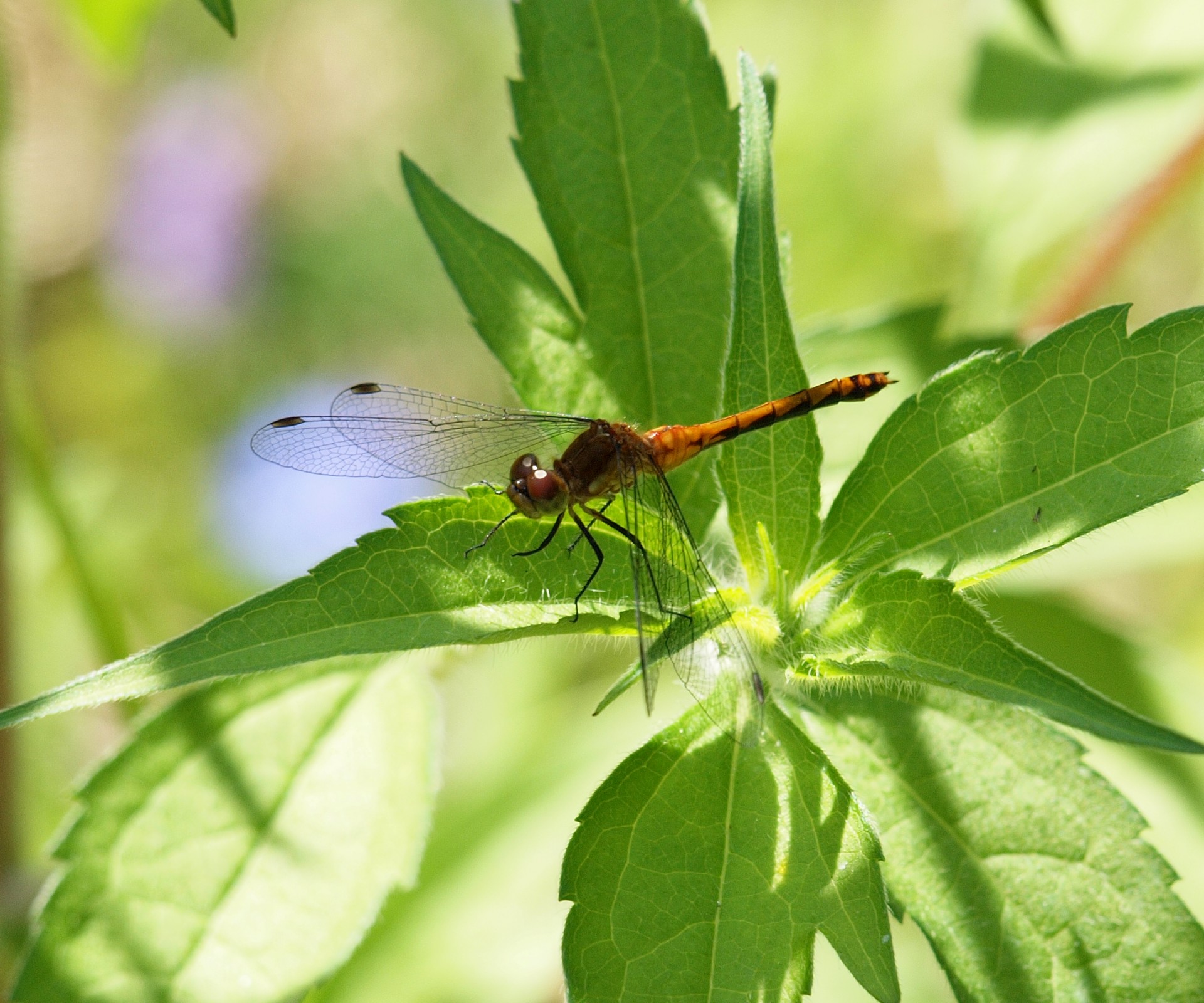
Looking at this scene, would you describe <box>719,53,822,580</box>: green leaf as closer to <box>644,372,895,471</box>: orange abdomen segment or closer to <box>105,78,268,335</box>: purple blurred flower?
<box>644,372,895,471</box>: orange abdomen segment

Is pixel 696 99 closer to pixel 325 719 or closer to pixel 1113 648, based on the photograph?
pixel 325 719

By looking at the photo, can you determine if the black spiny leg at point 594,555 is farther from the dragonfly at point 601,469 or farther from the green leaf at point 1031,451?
the green leaf at point 1031,451

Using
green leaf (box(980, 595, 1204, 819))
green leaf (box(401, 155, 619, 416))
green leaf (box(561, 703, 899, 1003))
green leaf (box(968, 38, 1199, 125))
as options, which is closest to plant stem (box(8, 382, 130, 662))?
green leaf (box(401, 155, 619, 416))

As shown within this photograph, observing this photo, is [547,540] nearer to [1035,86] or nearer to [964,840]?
[964,840]

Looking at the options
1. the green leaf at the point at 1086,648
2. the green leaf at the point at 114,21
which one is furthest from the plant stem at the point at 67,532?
the green leaf at the point at 1086,648

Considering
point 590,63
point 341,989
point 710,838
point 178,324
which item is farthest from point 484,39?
point 710,838

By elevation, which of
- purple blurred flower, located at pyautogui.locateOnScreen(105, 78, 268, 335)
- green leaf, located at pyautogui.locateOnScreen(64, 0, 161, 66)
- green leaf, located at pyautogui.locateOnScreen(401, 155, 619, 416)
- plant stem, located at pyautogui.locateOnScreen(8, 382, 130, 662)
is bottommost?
green leaf, located at pyautogui.locateOnScreen(401, 155, 619, 416)
